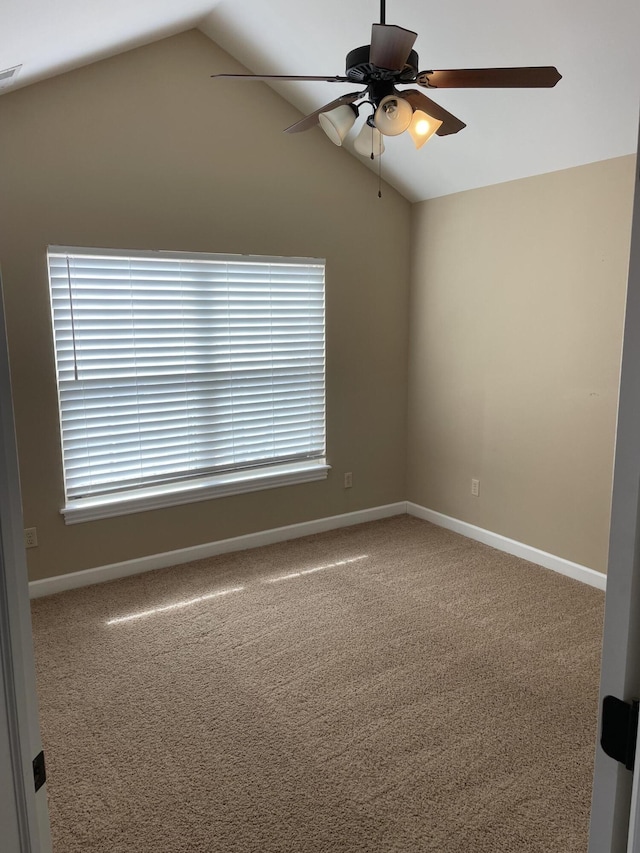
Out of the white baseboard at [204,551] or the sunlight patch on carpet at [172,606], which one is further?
the white baseboard at [204,551]

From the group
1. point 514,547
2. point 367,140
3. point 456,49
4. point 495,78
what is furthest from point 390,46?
point 514,547

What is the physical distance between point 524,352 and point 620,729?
3.42 m

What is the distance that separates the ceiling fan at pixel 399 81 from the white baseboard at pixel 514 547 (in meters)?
2.50

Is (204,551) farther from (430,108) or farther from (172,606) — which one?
(430,108)

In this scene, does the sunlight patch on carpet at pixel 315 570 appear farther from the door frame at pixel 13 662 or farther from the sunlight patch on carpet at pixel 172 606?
the door frame at pixel 13 662

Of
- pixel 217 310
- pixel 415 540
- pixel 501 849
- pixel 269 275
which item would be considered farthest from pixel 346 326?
pixel 501 849

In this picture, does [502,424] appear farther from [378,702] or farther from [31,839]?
[31,839]

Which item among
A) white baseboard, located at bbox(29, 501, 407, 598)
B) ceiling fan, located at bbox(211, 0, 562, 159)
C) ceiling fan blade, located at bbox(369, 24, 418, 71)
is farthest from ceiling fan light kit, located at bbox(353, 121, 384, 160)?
white baseboard, located at bbox(29, 501, 407, 598)

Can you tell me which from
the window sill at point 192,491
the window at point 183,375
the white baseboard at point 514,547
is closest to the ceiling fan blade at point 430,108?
the window at point 183,375

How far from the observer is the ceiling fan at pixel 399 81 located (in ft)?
6.59

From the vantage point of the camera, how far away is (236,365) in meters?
4.19

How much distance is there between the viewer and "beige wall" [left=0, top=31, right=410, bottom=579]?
3373 millimetres

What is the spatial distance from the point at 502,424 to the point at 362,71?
2627 mm

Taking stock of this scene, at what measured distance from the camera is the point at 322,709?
2605mm
